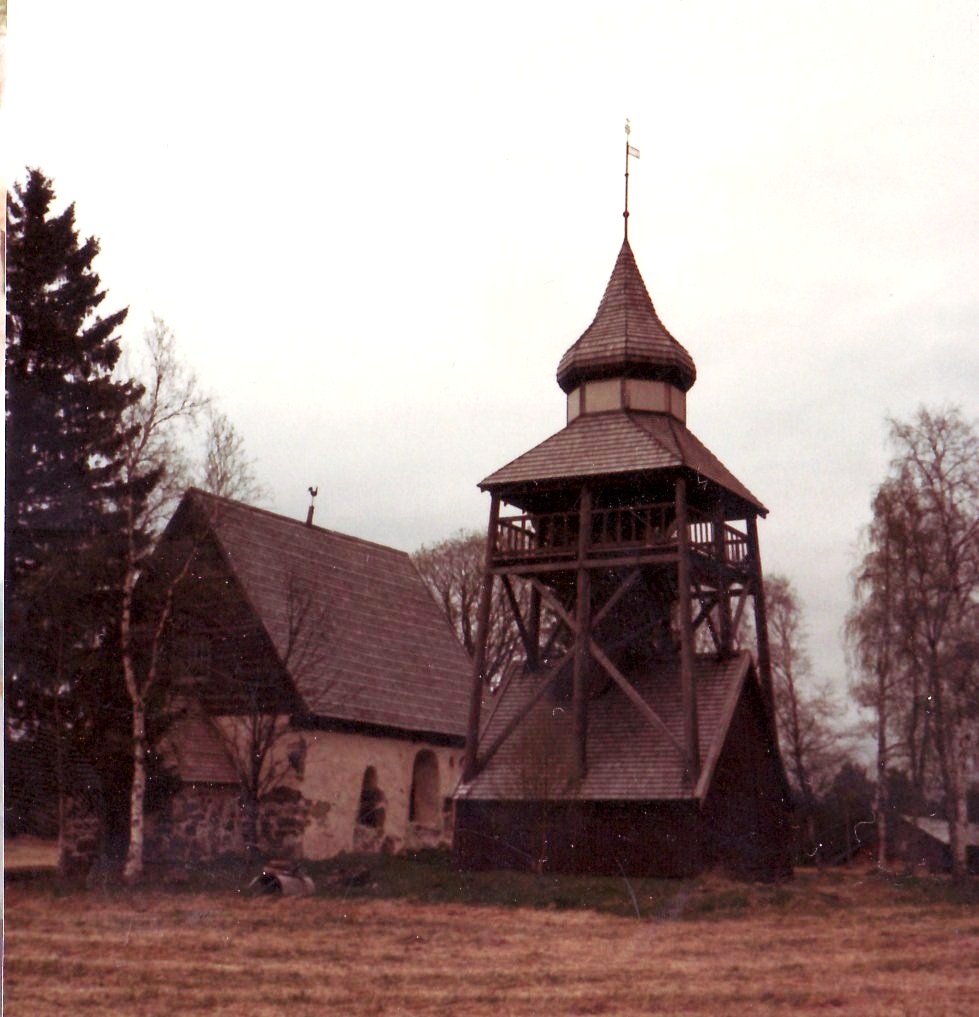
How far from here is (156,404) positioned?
33.8 ft

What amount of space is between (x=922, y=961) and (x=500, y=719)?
5.16 m

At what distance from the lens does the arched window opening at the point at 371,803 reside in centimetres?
1303

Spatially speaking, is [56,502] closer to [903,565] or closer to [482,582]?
[482,582]

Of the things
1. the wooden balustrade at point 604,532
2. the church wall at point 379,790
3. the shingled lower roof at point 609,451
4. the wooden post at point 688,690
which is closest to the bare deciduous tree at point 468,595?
the wooden balustrade at point 604,532

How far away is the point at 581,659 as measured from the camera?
1192 cm

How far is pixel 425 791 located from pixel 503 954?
13.8 feet

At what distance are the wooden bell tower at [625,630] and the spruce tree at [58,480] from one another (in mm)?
3114

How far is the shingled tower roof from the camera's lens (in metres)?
9.78

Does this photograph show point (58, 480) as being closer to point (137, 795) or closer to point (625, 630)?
point (137, 795)

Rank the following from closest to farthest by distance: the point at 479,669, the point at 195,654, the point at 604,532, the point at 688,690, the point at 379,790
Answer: the point at 195,654 < the point at 604,532 < the point at 688,690 < the point at 479,669 < the point at 379,790

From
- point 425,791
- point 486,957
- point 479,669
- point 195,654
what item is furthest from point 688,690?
point 195,654

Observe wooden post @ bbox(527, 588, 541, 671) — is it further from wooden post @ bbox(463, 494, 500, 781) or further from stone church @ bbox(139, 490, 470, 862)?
stone church @ bbox(139, 490, 470, 862)

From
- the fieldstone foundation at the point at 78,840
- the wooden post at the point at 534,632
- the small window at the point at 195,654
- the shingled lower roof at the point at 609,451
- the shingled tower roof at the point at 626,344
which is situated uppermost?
the shingled tower roof at the point at 626,344

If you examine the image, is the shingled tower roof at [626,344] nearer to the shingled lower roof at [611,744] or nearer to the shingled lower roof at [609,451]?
the shingled lower roof at [609,451]
